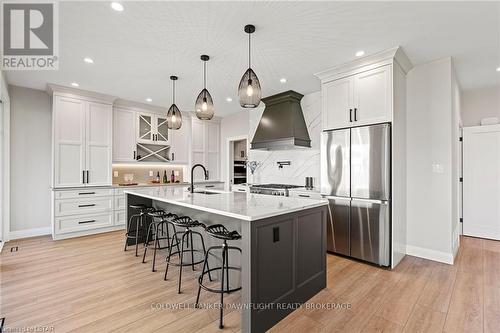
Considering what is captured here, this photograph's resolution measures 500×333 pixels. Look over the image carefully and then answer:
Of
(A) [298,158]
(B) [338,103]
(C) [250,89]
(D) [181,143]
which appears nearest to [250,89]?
(C) [250,89]

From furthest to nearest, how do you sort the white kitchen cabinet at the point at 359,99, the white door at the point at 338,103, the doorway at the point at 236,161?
the doorway at the point at 236,161, the white door at the point at 338,103, the white kitchen cabinet at the point at 359,99

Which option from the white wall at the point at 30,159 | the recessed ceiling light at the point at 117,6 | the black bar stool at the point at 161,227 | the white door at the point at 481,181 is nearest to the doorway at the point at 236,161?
the black bar stool at the point at 161,227

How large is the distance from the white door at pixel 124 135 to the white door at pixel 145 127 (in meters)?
0.11

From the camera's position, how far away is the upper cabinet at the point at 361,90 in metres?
3.07

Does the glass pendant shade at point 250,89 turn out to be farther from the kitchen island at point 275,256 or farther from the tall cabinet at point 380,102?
the tall cabinet at point 380,102

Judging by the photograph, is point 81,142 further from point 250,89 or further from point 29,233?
point 250,89

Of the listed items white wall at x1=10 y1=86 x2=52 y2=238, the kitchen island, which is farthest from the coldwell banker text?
the kitchen island

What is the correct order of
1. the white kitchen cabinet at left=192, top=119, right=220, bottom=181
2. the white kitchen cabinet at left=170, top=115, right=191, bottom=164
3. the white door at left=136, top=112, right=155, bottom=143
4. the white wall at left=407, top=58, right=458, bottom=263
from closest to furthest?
1. the white wall at left=407, top=58, right=458, bottom=263
2. the white door at left=136, top=112, right=155, bottom=143
3. the white kitchen cabinet at left=170, top=115, right=191, bottom=164
4. the white kitchen cabinet at left=192, top=119, right=220, bottom=181

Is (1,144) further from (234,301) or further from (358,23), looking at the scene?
(358,23)

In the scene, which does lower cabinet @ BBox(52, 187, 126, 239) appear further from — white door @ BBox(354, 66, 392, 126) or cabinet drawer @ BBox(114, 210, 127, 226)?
white door @ BBox(354, 66, 392, 126)

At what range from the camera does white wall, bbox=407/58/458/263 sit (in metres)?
3.23

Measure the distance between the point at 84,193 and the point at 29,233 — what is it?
1.17 meters

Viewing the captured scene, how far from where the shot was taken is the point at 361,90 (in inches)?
130

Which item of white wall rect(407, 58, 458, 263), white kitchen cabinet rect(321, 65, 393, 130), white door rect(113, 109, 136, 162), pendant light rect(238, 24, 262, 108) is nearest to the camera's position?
pendant light rect(238, 24, 262, 108)
